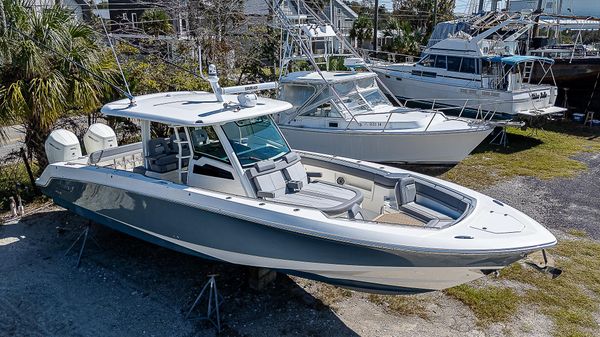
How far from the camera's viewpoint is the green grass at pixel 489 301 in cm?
511

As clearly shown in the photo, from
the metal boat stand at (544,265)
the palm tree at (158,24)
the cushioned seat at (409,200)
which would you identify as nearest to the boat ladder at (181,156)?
the cushioned seat at (409,200)

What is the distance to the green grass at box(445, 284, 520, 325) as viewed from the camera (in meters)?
5.11

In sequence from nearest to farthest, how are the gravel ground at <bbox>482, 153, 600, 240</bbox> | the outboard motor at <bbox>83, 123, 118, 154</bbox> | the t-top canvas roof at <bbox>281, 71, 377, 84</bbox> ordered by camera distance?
the outboard motor at <bbox>83, 123, 118, 154</bbox> < the gravel ground at <bbox>482, 153, 600, 240</bbox> < the t-top canvas roof at <bbox>281, 71, 377, 84</bbox>

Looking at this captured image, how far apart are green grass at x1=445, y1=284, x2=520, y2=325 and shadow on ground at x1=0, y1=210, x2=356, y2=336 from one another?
1.50 metres

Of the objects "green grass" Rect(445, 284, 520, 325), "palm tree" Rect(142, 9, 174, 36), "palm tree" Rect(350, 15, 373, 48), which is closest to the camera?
"green grass" Rect(445, 284, 520, 325)

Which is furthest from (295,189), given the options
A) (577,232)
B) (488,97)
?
(488,97)

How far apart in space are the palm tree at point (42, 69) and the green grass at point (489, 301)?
249 inches

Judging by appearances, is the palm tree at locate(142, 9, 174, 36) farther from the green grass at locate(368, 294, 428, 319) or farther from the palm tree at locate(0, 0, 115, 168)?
the green grass at locate(368, 294, 428, 319)

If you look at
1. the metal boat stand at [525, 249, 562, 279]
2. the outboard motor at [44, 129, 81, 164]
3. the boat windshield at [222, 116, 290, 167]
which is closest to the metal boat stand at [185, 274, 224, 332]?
the boat windshield at [222, 116, 290, 167]

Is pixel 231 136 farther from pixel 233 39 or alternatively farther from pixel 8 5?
pixel 233 39

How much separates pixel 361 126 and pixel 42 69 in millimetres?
6033

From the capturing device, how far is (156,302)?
211 inches

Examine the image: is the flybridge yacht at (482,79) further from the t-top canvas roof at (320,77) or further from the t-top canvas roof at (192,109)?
the t-top canvas roof at (192,109)

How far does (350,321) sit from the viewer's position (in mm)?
5031
